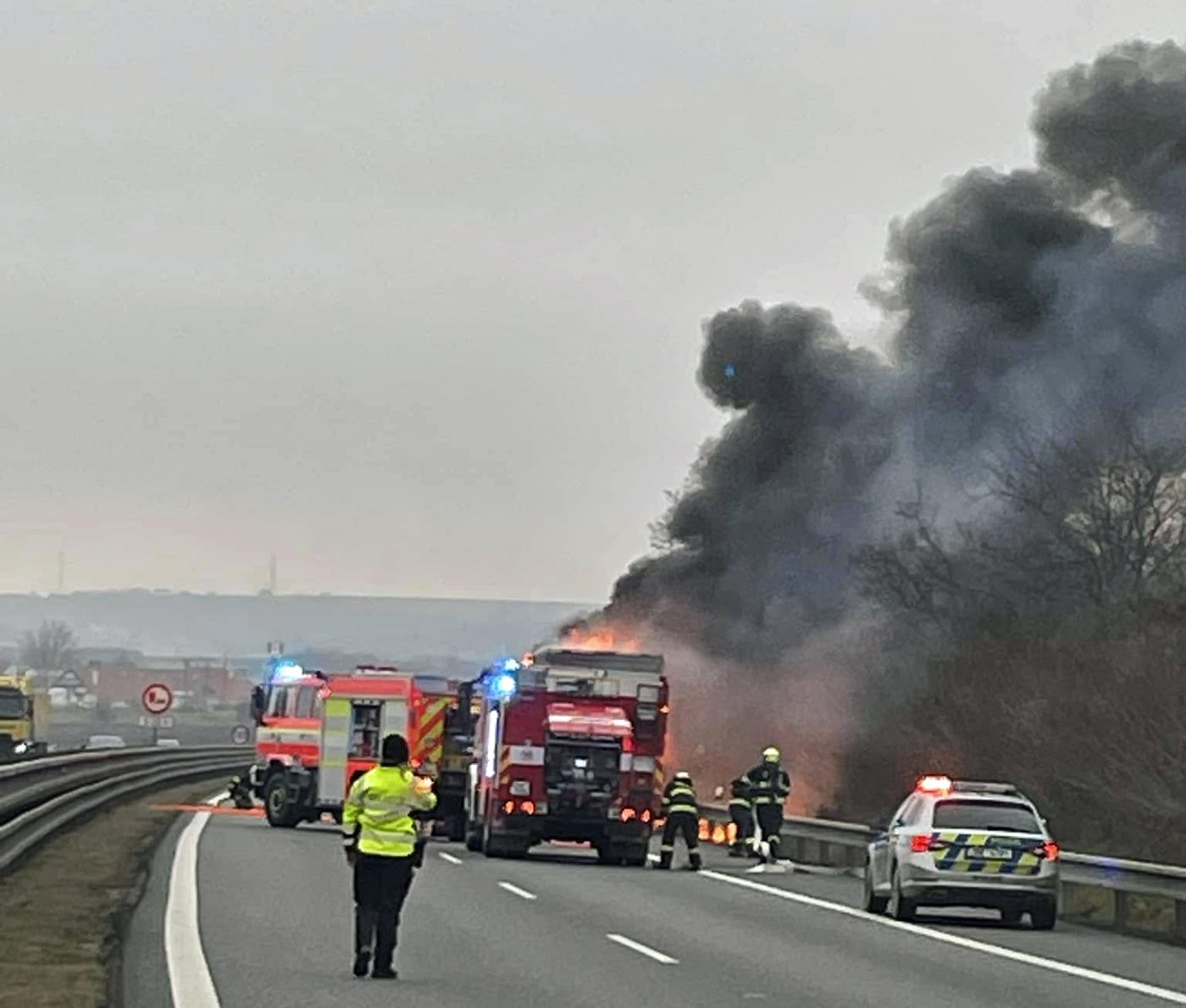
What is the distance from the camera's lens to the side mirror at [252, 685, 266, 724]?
42.0 meters

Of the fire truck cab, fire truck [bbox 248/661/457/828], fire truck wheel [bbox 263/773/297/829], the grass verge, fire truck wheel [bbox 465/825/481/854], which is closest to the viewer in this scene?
the grass verge

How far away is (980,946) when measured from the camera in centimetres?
2172

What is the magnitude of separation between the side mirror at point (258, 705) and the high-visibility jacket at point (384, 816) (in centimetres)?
2511

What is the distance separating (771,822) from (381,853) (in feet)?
58.5

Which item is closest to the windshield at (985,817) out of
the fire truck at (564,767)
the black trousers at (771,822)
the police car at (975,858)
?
the police car at (975,858)

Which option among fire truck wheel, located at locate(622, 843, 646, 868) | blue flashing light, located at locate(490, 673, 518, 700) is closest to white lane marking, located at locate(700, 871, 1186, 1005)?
fire truck wheel, located at locate(622, 843, 646, 868)

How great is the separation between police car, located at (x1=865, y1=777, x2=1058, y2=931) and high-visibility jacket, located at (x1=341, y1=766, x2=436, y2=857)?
825cm

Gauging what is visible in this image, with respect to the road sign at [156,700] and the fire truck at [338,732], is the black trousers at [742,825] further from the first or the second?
the road sign at [156,700]

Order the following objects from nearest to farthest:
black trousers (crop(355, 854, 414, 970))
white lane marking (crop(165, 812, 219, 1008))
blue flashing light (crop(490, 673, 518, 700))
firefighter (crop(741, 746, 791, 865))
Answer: white lane marking (crop(165, 812, 219, 1008)), black trousers (crop(355, 854, 414, 970)), firefighter (crop(741, 746, 791, 865)), blue flashing light (crop(490, 673, 518, 700))

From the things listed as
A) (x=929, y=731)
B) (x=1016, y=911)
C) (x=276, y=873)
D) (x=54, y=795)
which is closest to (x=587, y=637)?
(x=929, y=731)

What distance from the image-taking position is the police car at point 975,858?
78.4 ft

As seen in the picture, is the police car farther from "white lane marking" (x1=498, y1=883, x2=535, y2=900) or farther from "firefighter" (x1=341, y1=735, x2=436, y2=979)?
"firefighter" (x1=341, y1=735, x2=436, y2=979)

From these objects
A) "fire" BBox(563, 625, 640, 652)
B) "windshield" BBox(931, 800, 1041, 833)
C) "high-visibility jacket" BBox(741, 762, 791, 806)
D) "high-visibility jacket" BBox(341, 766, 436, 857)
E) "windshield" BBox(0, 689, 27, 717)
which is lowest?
"high-visibility jacket" BBox(341, 766, 436, 857)

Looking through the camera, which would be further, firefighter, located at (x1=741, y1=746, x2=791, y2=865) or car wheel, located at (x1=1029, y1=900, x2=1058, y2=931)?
firefighter, located at (x1=741, y1=746, x2=791, y2=865)
